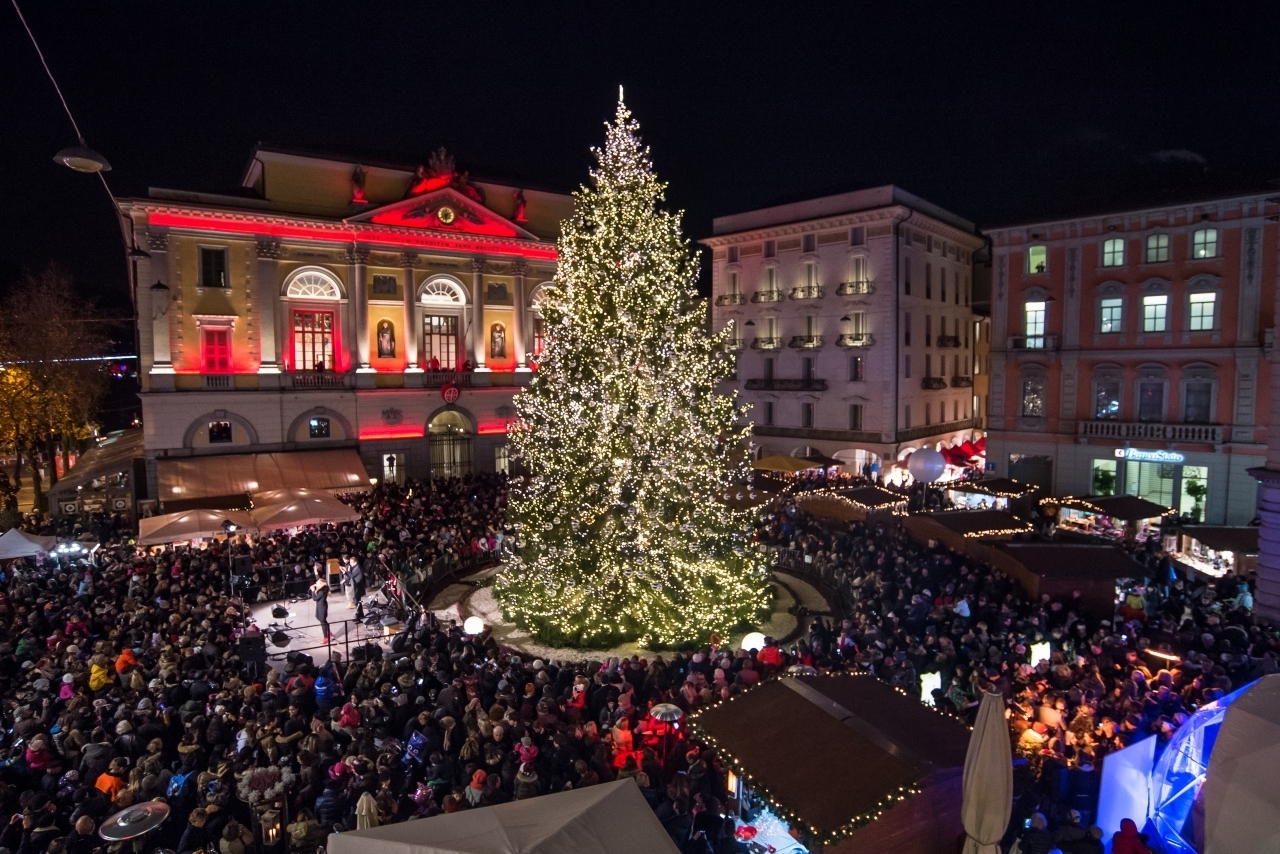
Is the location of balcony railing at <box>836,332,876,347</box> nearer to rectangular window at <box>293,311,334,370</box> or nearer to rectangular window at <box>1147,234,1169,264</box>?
rectangular window at <box>1147,234,1169,264</box>

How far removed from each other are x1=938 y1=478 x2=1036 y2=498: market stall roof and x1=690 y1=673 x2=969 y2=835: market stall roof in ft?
63.3

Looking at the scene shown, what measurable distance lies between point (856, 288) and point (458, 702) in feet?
103

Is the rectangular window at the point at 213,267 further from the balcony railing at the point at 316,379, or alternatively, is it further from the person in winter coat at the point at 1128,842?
the person in winter coat at the point at 1128,842

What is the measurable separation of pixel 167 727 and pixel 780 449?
110 feet

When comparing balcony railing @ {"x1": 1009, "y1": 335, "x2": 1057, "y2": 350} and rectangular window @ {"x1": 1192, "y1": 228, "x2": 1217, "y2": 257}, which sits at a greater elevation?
rectangular window @ {"x1": 1192, "y1": 228, "x2": 1217, "y2": 257}

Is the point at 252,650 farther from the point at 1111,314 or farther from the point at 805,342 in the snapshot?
the point at 1111,314

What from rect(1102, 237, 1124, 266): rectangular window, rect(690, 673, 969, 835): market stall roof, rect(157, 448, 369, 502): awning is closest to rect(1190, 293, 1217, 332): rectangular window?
rect(1102, 237, 1124, 266): rectangular window

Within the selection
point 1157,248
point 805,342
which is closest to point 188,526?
point 805,342

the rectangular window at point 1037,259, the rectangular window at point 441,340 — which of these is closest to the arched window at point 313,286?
the rectangular window at point 441,340

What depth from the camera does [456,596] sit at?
67.1 feet

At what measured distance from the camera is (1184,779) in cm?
865

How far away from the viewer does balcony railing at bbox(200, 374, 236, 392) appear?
101 ft

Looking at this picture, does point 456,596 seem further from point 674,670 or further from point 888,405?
point 888,405

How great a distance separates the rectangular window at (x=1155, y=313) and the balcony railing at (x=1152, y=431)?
383 cm
